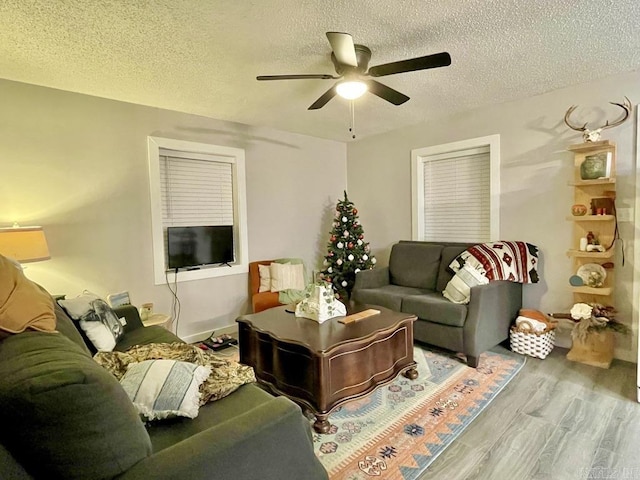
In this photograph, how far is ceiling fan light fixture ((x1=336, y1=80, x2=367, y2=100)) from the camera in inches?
97.7

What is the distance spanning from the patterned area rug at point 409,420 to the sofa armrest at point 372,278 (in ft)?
3.87

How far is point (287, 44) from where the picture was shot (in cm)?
238

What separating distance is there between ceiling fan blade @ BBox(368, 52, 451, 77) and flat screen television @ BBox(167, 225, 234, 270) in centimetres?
249

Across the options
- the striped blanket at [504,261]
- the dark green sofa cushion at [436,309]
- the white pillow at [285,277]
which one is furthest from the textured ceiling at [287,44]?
the dark green sofa cushion at [436,309]

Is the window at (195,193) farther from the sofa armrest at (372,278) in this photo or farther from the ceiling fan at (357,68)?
the ceiling fan at (357,68)

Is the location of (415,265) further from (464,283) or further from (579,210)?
(579,210)

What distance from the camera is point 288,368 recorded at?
7.72 ft

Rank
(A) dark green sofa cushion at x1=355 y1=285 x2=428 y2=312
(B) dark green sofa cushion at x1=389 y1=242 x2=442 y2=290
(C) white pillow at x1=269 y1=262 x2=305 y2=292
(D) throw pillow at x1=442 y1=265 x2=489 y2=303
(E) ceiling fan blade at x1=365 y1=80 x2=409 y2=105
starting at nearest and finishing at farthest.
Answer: (E) ceiling fan blade at x1=365 y1=80 x2=409 y2=105 < (D) throw pillow at x1=442 y1=265 x2=489 y2=303 < (A) dark green sofa cushion at x1=355 y1=285 x2=428 y2=312 < (B) dark green sofa cushion at x1=389 y1=242 x2=442 y2=290 < (C) white pillow at x1=269 y1=262 x2=305 y2=292

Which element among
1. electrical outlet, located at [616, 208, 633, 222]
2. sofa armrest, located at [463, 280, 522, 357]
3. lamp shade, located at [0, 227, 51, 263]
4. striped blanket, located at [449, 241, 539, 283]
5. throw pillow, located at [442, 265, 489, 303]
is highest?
electrical outlet, located at [616, 208, 633, 222]

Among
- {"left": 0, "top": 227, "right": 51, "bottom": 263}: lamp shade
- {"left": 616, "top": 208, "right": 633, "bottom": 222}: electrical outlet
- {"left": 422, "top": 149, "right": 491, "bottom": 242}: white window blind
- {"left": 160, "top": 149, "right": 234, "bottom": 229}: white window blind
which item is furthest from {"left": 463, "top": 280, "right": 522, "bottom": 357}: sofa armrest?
{"left": 0, "top": 227, "right": 51, "bottom": 263}: lamp shade

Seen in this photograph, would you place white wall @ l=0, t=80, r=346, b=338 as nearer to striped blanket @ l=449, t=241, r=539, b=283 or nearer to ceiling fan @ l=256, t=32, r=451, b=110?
ceiling fan @ l=256, t=32, r=451, b=110

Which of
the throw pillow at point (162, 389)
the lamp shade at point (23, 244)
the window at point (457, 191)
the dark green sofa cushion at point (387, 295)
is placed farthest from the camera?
the window at point (457, 191)

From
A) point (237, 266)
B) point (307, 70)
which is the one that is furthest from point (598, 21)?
point (237, 266)

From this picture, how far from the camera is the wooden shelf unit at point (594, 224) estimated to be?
9.70 ft
